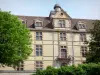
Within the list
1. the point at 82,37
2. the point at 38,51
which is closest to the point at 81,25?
the point at 82,37

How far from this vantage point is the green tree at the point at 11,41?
38031 mm

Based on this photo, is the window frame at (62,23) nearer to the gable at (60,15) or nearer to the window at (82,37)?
the gable at (60,15)

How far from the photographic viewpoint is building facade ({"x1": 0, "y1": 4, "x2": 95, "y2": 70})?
157ft

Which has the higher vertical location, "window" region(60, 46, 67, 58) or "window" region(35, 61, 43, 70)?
"window" region(60, 46, 67, 58)

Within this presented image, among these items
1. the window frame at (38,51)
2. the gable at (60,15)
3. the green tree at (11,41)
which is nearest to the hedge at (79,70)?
the green tree at (11,41)

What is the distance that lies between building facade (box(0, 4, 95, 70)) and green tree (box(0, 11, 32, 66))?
22.3 ft

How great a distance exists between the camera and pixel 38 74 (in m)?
29.7

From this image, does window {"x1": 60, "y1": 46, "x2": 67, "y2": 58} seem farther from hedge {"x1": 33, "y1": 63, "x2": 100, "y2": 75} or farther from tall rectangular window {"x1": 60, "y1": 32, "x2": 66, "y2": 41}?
hedge {"x1": 33, "y1": 63, "x2": 100, "y2": 75}

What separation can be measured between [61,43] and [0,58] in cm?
1337

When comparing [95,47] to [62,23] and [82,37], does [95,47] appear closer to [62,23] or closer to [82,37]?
[82,37]

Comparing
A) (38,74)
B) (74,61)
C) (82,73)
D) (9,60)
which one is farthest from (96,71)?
(74,61)

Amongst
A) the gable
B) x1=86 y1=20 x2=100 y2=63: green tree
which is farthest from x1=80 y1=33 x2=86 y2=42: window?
x1=86 y1=20 x2=100 y2=63: green tree

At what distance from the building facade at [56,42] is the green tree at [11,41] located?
6.79 metres

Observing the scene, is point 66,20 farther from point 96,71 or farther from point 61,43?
point 96,71
